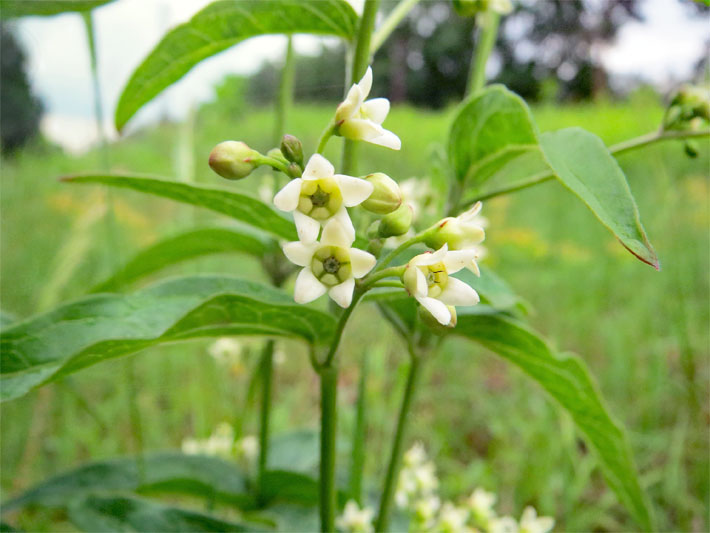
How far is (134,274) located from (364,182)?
1.65 ft

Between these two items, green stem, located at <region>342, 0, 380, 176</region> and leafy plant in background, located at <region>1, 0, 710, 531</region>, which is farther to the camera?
green stem, located at <region>342, 0, 380, 176</region>

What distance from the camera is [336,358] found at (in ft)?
1.99

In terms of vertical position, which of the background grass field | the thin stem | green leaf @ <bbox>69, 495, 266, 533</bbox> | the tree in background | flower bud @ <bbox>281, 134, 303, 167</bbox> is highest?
the thin stem

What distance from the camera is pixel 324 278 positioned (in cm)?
50

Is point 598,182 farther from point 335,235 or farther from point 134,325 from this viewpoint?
point 134,325

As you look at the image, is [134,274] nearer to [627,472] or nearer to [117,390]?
[627,472]

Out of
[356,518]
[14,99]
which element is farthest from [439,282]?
[14,99]

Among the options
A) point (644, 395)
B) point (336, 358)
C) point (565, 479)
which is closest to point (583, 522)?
point (565, 479)

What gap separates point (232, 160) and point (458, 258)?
0.19m

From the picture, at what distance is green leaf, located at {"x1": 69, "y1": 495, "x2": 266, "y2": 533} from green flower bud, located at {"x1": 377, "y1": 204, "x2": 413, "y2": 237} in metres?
0.42

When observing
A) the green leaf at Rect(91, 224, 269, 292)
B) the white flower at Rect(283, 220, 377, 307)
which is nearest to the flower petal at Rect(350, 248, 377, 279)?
the white flower at Rect(283, 220, 377, 307)

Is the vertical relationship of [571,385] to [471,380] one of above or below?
above

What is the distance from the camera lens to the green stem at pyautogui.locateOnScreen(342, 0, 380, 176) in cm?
61

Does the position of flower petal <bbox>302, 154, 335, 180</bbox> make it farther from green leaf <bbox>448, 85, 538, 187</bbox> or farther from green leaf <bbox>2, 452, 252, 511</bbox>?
green leaf <bbox>2, 452, 252, 511</bbox>
